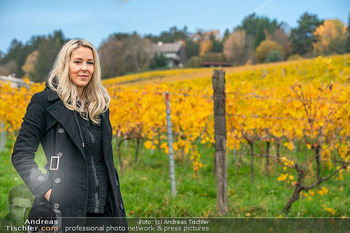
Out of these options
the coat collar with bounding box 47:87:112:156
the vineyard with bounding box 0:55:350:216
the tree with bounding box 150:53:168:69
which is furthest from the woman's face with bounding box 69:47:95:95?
the tree with bounding box 150:53:168:69

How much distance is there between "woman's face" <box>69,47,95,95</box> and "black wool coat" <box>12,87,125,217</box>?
145mm

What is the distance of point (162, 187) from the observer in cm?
451

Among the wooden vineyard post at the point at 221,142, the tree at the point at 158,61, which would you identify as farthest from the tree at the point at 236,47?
the wooden vineyard post at the point at 221,142

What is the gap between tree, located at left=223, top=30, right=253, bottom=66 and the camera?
2361 centimetres

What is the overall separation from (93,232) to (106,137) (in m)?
0.52

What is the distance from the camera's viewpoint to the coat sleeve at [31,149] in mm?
1487

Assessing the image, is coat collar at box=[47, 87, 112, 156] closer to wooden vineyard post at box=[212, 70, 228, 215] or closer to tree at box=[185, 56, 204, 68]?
wooden vineyard post at box=[212, 70, 228, 215]

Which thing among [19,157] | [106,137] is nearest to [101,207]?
[106,137]

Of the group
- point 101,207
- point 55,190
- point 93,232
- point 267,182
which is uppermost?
point 55,190

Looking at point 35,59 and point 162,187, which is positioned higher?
point 35,59

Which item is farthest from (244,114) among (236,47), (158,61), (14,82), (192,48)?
(158,61)

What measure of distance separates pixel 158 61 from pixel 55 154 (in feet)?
122

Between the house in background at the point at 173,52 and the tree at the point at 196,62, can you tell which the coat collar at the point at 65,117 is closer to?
the tree at the point at 196,62

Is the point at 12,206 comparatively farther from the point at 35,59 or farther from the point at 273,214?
the point at 35,59
